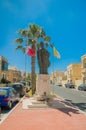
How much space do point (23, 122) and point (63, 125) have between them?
207cm

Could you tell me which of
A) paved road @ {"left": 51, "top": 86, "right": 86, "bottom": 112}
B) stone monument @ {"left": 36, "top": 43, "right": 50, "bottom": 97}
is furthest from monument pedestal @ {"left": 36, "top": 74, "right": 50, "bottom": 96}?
paved road @ {"left": 51, "top": 86, "right": 86, "bottom": 112}

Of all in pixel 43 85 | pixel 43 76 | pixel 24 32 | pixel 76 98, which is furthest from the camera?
pixel 24 32

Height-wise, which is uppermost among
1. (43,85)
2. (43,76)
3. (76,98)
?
(43,76)

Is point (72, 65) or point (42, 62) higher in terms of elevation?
point (72, 65)

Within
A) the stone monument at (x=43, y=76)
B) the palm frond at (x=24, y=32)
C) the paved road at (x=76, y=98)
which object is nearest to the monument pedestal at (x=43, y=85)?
the stone monument at (x=43, y=76)

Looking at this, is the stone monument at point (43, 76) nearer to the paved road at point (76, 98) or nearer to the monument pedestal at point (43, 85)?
the monument pedestal at point (43, 85)

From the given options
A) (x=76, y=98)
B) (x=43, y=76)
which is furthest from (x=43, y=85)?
(x=76, y=98)

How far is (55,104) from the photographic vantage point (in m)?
22.1

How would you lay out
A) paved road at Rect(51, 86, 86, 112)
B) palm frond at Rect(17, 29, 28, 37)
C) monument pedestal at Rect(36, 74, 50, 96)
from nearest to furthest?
monument pedestal at Rect(36, 74, 50, 96)
paved road at Rect(51, 86, 86, 112)
palm frond at Rect(17, 29, 28, 37)

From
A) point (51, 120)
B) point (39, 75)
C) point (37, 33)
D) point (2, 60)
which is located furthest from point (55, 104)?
point (2, 60)

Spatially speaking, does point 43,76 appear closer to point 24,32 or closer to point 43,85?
point 43,85

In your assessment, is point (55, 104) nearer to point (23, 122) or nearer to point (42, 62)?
point (42, 62)

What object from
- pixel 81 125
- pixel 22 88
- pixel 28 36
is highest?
pixel 28 36

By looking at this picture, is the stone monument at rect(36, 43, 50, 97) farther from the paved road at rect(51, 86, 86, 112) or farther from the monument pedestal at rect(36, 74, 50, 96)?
the paved road at rect(51, 86, 86, 112)
